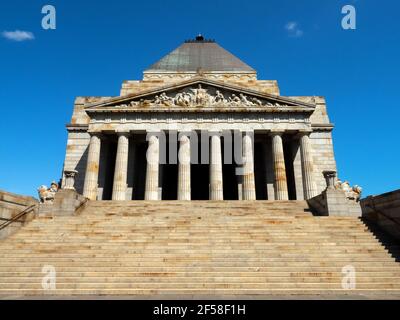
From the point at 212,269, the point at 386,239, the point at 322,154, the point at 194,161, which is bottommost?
the point at 212,269

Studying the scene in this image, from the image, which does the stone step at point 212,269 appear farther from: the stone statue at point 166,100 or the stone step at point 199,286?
the stone statue at point 166,100

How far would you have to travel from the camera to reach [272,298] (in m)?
9.43

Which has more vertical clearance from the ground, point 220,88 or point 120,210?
point 220,88

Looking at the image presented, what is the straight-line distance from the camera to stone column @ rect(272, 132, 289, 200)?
30.8 metres

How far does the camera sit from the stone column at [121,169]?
31.1 meters

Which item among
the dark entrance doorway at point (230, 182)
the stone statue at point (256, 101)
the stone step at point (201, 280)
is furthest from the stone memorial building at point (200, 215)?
the stone statue at point (256, 101)

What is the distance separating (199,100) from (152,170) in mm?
9539

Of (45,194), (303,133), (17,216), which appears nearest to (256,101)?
(303,133)

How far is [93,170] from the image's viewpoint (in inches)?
1256

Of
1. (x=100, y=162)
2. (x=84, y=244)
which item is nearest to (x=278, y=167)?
(x=100, y=162)

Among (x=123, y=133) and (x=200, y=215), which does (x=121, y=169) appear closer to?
(x=123, y=133)
